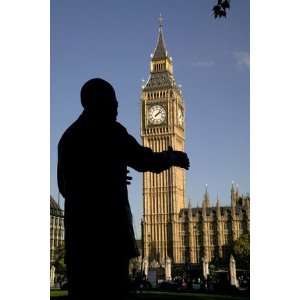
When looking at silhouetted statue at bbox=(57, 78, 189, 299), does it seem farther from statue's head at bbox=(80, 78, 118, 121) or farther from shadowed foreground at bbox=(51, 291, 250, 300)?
shadowed foreground at bbox=(51, 291, 250, 300)

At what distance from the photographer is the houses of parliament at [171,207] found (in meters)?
5.42

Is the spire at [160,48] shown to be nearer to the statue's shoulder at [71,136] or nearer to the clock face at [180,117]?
the clock face at [180,117]

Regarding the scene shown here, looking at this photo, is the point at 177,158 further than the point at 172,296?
No

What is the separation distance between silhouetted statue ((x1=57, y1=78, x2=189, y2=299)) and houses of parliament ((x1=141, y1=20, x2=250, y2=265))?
2377 mm

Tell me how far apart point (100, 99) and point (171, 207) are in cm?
1837

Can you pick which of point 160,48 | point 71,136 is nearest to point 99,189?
point 71,136

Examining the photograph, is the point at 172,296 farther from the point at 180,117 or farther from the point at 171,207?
the point at 171,207

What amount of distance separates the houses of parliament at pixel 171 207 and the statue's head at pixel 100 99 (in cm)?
233

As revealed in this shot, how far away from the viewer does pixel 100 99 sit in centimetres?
216

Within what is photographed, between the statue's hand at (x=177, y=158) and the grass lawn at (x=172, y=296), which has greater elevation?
the statue's hand at (x=177, y=158)

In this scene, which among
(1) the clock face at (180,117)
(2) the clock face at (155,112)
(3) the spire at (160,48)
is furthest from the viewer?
(2) the clock face at (155,112)

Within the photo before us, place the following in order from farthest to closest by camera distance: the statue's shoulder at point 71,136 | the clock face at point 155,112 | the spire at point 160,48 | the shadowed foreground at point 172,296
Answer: the clock face at point 155,112
the spire at point 160,48
the shadowed foreground at point 172,296
the statue's shoulder at point 71,136

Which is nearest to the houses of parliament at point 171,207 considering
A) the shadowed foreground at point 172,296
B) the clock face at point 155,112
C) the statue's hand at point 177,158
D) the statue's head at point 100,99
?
the clock face at point 155,112
